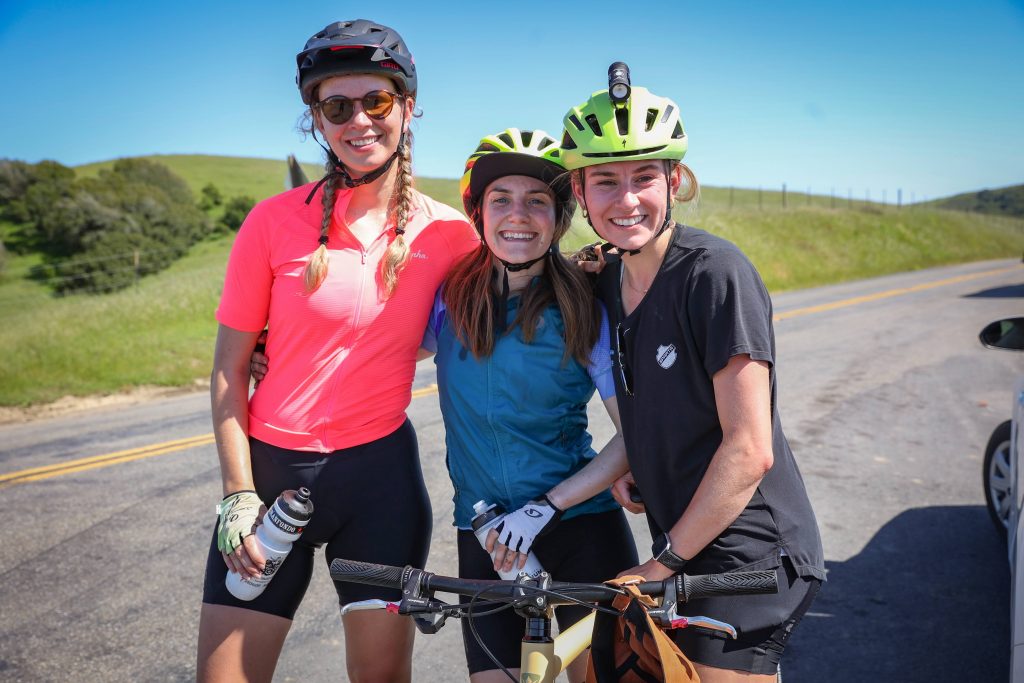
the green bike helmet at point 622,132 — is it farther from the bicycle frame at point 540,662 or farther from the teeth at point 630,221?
the bicycle frame at point 540,662

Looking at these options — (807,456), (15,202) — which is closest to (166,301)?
(807,456)

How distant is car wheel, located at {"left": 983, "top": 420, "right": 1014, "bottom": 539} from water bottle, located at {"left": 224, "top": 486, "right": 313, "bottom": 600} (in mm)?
4846

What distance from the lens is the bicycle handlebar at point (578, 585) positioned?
1.81 meters

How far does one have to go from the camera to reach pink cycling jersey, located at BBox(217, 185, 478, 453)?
8.86 feet

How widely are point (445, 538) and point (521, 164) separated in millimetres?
3318

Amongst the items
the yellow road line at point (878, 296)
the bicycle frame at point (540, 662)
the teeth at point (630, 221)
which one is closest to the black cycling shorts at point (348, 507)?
the bicycle frame at point (540, 662)

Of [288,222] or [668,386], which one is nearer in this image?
[668,386]

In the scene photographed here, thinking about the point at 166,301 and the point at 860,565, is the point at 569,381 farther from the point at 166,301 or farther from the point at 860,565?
the point at 166,301

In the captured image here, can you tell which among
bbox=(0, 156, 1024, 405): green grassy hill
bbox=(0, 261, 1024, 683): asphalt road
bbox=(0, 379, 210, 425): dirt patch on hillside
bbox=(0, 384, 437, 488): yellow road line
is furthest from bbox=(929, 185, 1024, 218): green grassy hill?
bbox=(0, 384, 437, 488): yellow road line

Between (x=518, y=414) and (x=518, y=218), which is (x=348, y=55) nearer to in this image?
(x=518, y=218)

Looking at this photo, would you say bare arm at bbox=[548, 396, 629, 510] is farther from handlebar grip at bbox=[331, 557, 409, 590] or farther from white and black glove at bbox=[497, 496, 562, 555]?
handlebar grip at bbox=[331, 557, 409, 590]

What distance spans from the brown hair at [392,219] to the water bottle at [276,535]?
0.75m

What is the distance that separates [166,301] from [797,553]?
65.4 feet

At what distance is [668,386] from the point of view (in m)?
2.24
